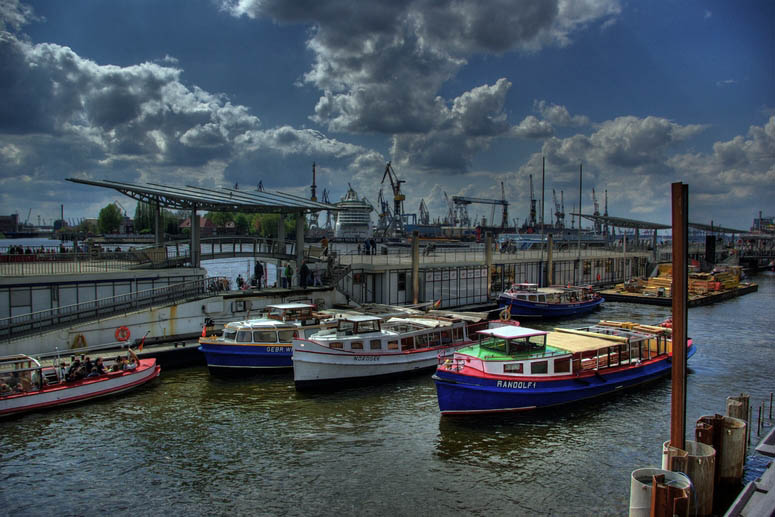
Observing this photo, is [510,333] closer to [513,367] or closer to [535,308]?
[513,367]

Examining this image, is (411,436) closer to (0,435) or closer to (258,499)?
(258,499)

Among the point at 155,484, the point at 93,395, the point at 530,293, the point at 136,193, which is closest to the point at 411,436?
the point at 155,484

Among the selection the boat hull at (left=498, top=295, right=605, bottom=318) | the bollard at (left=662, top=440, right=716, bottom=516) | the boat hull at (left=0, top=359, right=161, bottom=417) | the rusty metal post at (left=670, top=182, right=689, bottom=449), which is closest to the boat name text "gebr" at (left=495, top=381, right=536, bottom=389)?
the rusty metal post at (left=670, top=182, right=689, bottom=449)

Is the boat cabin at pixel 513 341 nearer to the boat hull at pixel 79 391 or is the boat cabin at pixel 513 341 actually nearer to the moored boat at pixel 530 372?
the moored boat at pixel 530 372

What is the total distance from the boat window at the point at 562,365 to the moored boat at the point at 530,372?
5cm

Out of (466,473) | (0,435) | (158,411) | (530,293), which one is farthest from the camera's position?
(530,293)

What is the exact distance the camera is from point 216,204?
41.8m

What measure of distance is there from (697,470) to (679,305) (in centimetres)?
485

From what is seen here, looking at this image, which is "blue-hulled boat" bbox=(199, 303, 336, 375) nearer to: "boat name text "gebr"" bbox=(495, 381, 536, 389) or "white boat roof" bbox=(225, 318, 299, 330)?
"white boat roof" bbox=(225, 318, 299, 330)

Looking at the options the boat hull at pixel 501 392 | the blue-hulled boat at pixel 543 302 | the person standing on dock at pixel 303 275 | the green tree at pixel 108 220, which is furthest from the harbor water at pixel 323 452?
the green tree at pixel 108 220

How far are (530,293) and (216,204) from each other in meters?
31.5

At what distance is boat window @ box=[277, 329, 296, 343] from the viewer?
33250mm

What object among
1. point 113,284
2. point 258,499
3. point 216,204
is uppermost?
point 216,204

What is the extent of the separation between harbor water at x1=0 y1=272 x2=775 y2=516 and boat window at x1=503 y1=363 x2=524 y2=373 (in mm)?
2168
